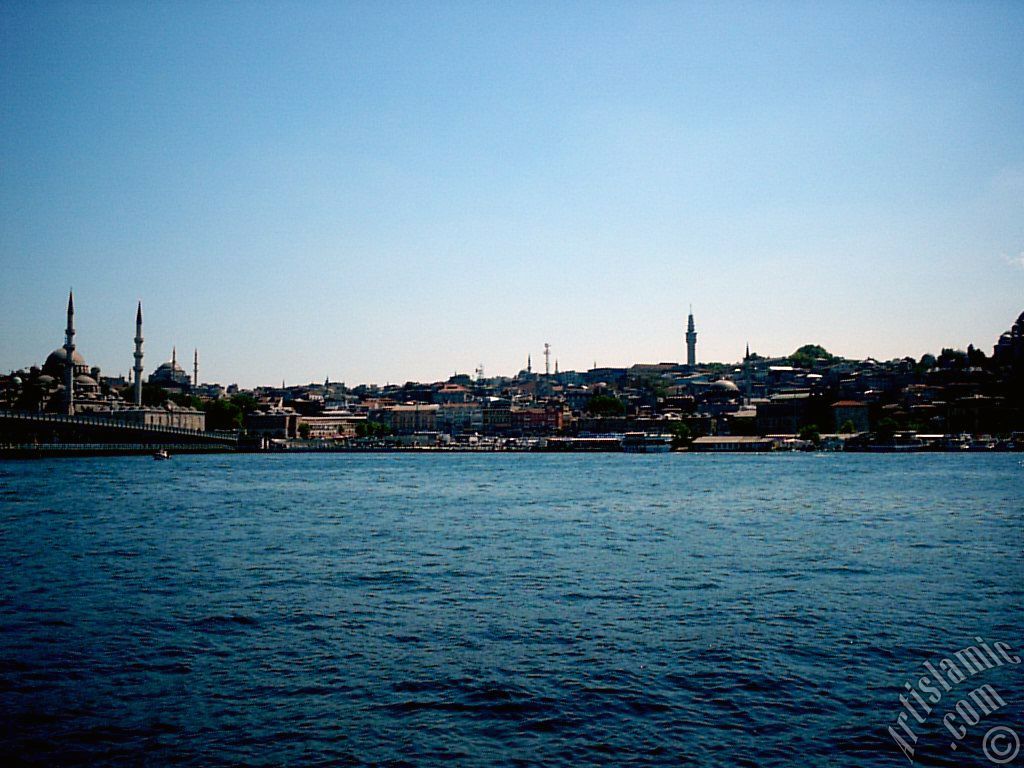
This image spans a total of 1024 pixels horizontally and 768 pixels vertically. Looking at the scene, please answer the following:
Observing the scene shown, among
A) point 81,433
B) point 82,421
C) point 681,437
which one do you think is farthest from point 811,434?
point 81,433

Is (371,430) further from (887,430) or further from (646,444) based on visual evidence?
(887,430)

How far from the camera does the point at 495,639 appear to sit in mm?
10930

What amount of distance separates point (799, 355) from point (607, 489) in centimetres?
14072

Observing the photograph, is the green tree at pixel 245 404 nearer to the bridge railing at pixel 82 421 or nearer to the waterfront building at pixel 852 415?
the bridge railing at pixel 82 421

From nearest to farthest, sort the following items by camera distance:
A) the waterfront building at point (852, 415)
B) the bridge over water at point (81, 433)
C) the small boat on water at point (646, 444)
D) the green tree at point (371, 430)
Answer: the bridge over water at point (81, 433) → the small boat on water at point (646, 444) → the waterfront building at point (852, 415) → the green tree at point (371, 430)

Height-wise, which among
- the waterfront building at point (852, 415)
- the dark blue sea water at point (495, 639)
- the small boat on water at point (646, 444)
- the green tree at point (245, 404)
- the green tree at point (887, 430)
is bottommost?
the small boat on water at point (646, 444)

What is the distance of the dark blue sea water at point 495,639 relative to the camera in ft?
25.7

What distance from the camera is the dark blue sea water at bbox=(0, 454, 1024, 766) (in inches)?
309

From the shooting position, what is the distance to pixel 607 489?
128 feet

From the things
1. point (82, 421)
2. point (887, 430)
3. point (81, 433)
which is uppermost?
point (82, 421)

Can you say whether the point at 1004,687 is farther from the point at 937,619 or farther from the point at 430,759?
the point at 430,759

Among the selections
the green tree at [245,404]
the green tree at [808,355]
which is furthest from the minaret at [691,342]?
the green tree at [245,404]

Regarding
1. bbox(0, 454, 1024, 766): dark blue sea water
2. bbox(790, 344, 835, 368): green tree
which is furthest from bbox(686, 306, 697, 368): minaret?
bbox(0, 454, 1024, 766): dark blue sea water

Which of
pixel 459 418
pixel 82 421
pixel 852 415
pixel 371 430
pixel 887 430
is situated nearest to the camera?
pixel 82 421
